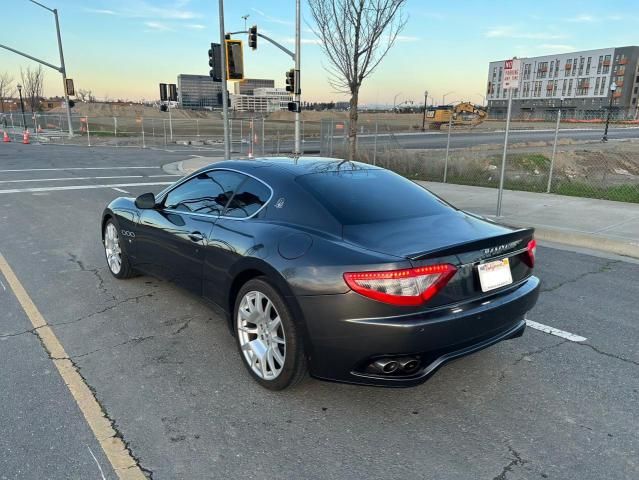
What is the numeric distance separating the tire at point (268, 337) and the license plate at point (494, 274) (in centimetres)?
116

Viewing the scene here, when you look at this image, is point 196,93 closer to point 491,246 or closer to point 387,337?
point 491,246

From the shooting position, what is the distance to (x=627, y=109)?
347 feet

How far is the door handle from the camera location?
12.7 ft

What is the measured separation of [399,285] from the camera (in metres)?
2.71

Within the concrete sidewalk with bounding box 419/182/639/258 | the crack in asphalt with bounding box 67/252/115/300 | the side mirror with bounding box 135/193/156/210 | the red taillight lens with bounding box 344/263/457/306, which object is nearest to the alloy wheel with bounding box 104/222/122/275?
the crack in asphalt with bounding box 67/252/115/300

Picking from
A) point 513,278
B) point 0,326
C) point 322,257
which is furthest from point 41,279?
point 513,278

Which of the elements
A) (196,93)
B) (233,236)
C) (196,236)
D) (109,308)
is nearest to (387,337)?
(233,236)

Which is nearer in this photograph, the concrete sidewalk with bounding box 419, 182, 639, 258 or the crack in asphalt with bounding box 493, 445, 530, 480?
the crack in asphalt with bounding box 493, 445, 530, 480

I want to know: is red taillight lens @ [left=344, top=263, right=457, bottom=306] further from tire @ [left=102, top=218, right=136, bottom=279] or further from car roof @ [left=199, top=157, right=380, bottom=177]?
tire @ [left=102, top=218, right=136, bottom=279]

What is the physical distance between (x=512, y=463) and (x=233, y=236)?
2.23 meters

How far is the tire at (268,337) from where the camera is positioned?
304 cm

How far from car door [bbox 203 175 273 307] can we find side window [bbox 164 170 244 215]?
0.12m

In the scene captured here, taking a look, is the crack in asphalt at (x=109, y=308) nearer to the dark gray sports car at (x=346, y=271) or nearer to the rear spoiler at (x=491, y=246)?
the dark gray sports car at (x=346, y=271)

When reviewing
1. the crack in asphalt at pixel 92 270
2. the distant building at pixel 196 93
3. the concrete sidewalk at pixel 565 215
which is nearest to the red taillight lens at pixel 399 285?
the crack in asphalt at pixel 92 270
